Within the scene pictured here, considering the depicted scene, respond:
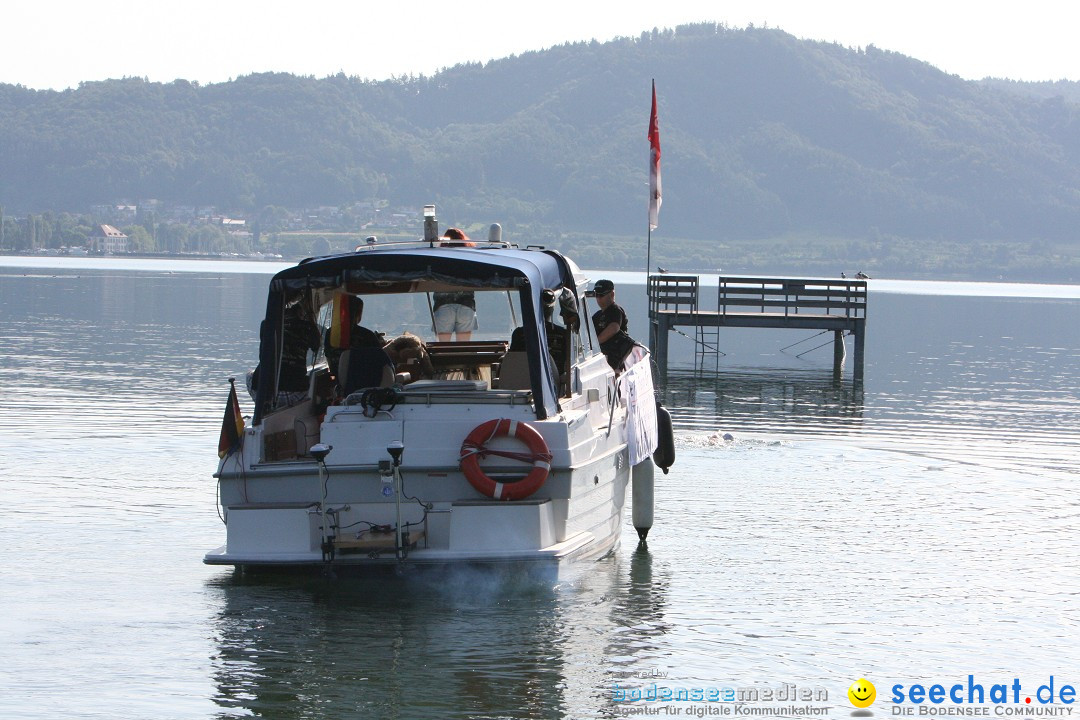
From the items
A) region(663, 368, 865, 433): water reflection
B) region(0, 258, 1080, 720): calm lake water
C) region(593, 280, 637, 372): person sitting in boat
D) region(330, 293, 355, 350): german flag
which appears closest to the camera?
region(0, 258, 1080, 720): calm lake water

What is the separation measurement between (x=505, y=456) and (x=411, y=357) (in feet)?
9.58

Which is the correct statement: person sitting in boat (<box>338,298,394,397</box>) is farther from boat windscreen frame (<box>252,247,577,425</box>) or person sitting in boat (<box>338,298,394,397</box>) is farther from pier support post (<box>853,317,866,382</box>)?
pier support post (<box>853,317,866,382</box>)

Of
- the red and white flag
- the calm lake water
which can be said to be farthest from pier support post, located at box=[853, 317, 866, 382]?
the red and white flag

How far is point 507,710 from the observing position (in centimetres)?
982

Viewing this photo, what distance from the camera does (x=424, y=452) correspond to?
1195 cm

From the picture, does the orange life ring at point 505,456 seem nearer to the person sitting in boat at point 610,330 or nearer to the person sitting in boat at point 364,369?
the person sitting in boat at point 364,369

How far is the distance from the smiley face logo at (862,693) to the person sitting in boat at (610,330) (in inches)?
227

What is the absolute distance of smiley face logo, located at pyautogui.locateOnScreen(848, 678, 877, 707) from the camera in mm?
10095

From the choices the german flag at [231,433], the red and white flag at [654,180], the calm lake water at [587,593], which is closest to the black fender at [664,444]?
the calm lake water at [587,593]

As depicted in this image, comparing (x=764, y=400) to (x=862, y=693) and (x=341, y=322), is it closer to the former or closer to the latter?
(x=341, y=322)

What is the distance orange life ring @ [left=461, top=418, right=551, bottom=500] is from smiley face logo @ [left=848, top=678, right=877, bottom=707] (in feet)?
9.80

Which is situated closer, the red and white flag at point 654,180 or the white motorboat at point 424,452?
the white motorboat at point 424,452

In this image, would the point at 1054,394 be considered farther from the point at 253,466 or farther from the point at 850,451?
the point at 253,466

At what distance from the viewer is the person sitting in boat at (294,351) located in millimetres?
13422
